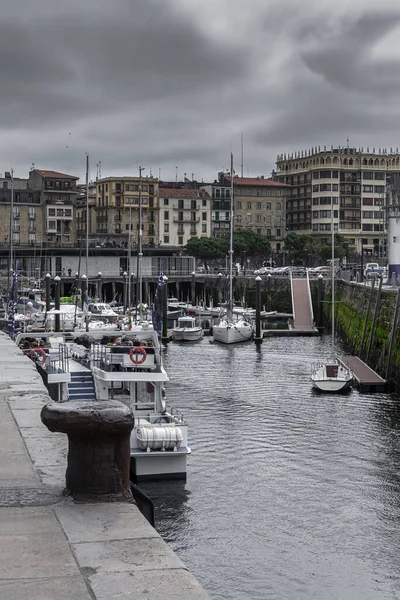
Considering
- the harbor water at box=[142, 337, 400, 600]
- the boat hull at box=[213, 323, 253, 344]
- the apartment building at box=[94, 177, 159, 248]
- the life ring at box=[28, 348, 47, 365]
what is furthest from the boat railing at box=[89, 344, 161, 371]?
the apartment building at box=[94, 177, 159, 248]

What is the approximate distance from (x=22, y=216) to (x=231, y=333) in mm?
77763

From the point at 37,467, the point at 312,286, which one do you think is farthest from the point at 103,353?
the point at 312,286

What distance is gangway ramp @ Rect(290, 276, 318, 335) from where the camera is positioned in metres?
85.0

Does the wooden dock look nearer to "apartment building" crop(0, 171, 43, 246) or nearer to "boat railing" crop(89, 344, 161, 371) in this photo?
"boat railing" crop(89, 344, 161, 371)

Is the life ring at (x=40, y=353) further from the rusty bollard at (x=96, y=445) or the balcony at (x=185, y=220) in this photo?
the balcony at (x=185, y=220)

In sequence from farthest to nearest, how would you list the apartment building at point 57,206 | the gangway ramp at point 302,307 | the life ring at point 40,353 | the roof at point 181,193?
the roof at point 181,193 < the apartment building at point 57,206 < the gangway ramp at point 302,307 < the life ring at point 40,353

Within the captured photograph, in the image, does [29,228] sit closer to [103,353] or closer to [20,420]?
[103,353]

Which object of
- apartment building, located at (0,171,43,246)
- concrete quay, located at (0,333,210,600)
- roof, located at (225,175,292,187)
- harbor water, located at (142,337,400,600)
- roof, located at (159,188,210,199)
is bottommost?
harbor water, located at (142,337,400,600)

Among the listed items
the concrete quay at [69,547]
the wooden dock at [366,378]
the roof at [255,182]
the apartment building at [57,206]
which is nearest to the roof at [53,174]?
the apartment building at [57,206]

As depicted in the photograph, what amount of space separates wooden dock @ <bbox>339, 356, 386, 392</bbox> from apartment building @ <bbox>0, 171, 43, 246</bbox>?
95598 mm

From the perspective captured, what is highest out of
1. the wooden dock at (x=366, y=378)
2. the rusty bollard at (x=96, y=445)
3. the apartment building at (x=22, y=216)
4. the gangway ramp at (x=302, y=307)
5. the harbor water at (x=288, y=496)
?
the apartment building at (x=22, y=216)

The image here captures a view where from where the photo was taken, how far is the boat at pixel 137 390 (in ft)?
89.1

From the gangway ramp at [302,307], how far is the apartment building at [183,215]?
53.7 meters

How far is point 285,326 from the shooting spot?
92.1 metres
